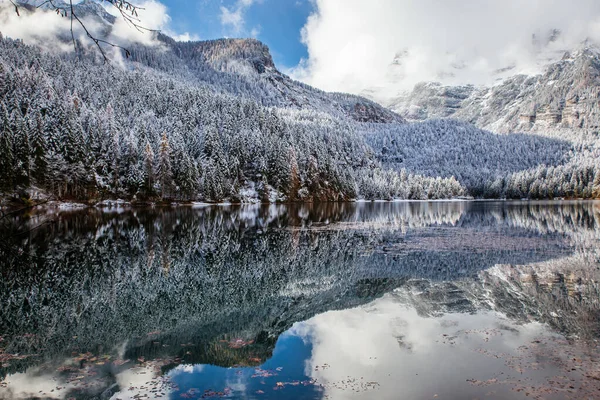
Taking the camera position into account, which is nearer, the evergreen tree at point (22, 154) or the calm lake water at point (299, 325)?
the calm lake water at point (299, 325)

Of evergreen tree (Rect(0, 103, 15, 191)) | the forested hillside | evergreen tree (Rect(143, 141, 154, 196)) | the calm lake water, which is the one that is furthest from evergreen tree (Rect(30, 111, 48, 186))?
the calm lake water

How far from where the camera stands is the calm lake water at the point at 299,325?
9.75 m

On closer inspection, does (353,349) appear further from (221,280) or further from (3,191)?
(3,191)

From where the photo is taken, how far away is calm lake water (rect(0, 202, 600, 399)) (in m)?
9.75

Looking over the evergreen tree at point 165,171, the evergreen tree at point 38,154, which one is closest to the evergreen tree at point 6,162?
the evergreen tree at point 38,154

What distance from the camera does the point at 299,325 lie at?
1436cm

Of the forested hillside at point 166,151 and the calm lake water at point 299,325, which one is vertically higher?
the forested hillside at point 166,151

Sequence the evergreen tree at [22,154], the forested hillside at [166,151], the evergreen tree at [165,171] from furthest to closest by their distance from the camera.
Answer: the evergreen tree at [165,171], the forested hillside at [166,151], the evergreen tree at [22,154]

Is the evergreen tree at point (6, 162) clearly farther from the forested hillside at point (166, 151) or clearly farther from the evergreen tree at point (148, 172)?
the evergreen tree at point (148, 172)

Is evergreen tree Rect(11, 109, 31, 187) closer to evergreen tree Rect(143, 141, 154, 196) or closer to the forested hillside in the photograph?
the forested hillside

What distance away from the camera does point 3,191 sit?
6969 centimetres

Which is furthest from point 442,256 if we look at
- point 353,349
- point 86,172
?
point 86,172

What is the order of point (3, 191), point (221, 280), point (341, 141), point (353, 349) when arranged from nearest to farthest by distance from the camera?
point (353, 349) → point (221, 280) → point (3, 191) → point (341, 141)

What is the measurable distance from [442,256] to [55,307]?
22782 mm
